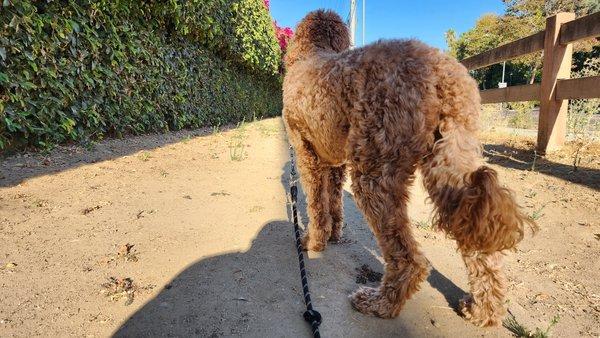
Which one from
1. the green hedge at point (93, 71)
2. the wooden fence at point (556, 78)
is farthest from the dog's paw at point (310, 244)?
the wooden fence at point (556, 78)

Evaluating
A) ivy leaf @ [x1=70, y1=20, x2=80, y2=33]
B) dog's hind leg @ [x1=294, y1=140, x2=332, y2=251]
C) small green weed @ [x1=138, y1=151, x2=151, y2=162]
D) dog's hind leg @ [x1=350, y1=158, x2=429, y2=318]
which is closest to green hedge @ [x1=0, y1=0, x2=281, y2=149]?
ivy leaf @ [x1=70, y1=20, x2=80, y2=33]

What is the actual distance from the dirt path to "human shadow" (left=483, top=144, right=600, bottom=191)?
9 cm

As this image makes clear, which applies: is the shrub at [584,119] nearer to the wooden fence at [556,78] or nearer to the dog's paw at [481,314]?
the wooden fence at [556,78]

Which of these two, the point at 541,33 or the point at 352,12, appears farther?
the point at 352,12

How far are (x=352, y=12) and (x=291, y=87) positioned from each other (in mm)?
17213

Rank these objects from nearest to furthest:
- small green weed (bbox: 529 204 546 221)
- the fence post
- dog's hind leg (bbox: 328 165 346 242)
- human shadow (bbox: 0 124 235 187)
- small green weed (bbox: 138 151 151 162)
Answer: dog's hind leg (bbox: 328 165 346 242), small green weed (bbox: 529 204 546 221), human shadow (bbox: 0 124 235 187), small green weed (bbox: 138 151 151 162), the fence post

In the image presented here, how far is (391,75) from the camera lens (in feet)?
6.94

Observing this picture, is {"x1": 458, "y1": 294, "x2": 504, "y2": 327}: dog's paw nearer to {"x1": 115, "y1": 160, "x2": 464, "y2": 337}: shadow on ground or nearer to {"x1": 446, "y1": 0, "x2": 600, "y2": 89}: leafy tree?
{"x1": 115, "y1": 160, "x2": 464, "y2": 337}: shadow on ground

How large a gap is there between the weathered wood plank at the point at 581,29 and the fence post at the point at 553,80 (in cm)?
11

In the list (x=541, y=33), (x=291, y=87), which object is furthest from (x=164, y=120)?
(x=541, y=33)

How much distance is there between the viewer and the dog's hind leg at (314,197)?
2.93 metres

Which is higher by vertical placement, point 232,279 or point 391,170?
point 391,170

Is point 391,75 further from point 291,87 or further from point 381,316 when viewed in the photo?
point 381,316

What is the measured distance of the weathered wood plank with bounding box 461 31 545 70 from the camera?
18.9 ft
